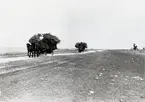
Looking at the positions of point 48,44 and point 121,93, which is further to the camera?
point 48,44

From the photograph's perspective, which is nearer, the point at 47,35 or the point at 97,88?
the point at 97,88

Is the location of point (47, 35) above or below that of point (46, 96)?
above

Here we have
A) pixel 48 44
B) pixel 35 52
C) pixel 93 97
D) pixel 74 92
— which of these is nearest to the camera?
pixel 93 97

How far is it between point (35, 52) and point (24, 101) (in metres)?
48.2

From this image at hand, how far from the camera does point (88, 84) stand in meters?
12.7

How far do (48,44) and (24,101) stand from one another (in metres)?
57.6

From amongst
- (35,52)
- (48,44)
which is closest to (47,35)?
(48,44)

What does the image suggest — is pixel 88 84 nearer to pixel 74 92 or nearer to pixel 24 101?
pixel 74 92

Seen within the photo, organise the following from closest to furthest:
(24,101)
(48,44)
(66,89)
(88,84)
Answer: (24,101) < (66,89) < (88,84) < (48,44)

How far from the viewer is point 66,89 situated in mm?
11406

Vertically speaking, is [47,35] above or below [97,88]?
above

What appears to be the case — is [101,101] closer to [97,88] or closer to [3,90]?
[97,88]

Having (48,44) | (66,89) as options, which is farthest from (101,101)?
(48,44)

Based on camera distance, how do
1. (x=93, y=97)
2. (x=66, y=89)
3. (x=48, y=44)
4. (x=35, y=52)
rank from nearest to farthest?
1. (x=93, y=97)
2. (x=66, y=89)
3. (x=35, y=52)
4. (x=48, y=44)
